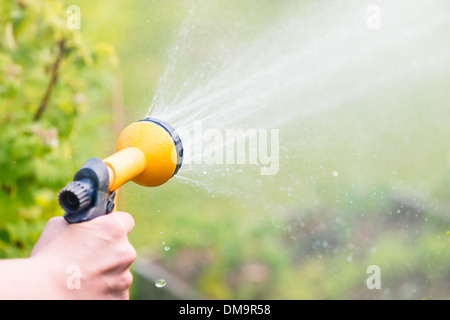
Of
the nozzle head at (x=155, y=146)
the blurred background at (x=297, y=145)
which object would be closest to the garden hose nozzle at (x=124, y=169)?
the nozzle head at (x=155, y=146)

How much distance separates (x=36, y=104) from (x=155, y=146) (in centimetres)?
85

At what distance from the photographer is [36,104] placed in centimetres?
177

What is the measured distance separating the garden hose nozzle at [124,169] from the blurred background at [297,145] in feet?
2.19

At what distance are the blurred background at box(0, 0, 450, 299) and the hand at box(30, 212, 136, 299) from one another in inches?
35.8

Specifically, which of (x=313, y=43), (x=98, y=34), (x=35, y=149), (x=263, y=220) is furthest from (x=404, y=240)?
(x=98, y=34)

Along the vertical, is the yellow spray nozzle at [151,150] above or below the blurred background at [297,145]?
below

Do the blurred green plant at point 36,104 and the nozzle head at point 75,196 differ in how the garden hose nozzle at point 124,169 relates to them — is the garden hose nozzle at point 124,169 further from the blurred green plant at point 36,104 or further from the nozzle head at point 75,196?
the blurred green plant at point 36,104

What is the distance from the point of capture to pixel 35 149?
150 cm

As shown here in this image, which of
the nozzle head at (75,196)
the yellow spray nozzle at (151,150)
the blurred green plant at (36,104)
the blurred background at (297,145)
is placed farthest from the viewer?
the blurred background at (297,145)

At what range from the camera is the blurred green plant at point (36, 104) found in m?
1.53

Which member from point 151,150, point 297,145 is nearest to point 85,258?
point 151,150

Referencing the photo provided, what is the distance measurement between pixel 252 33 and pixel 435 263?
4.78ft
